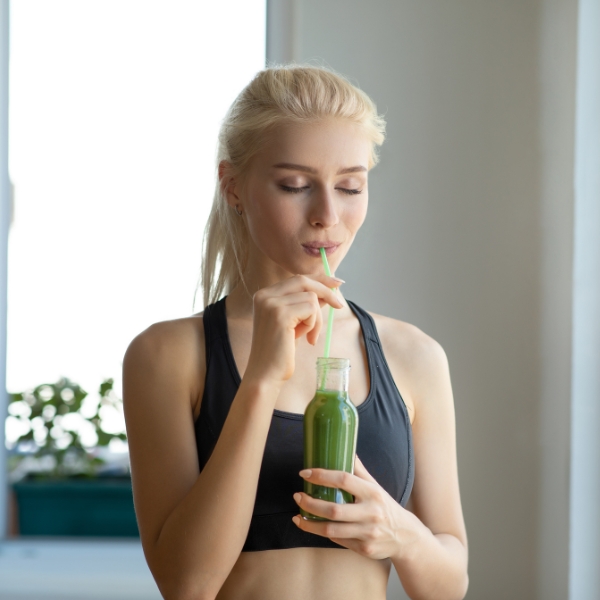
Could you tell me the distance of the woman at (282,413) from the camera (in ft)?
3.36

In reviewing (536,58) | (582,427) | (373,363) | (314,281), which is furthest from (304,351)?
(536,58)

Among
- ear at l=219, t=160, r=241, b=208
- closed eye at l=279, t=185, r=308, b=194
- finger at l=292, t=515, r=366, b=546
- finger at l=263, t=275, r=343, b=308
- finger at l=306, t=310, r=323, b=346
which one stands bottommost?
finger at l=292, t=515, r=366, b=546

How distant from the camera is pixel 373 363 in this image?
1250 millimetres

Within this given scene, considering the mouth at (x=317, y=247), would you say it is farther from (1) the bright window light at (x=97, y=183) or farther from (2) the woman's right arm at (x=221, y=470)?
(1) the bright window light at (x=97, y=183)

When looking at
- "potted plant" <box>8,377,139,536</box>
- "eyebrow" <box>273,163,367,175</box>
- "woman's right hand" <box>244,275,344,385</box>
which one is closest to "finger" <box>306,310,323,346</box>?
"woman's right hand" <box>244,275,344,385</box>

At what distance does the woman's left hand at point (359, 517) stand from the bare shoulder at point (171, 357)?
0.96 feet

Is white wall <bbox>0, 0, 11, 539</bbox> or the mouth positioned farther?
white wall <bbox>0, 0, 11, 539</bbox>

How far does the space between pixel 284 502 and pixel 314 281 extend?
0.36 metres

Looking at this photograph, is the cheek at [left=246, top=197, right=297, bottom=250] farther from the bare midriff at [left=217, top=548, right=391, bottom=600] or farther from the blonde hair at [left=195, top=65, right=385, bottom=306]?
the bare midriff at [left=217, top=548, right=391, bottom=600]

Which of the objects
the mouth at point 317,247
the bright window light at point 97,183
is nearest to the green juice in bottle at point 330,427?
the mouth at point 317,247

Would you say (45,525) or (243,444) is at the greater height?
(243,444)

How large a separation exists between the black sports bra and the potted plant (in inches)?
49.3

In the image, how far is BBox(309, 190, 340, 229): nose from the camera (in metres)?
1.10

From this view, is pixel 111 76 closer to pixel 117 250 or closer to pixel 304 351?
pixel 117 250
